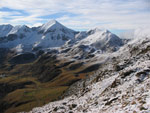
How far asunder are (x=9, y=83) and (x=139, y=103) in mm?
195596

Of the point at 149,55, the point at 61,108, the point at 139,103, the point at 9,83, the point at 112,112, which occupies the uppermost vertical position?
the point at 149,55

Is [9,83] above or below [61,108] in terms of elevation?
below

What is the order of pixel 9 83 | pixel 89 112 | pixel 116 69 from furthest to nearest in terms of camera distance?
pixel 9 83
pixel 116 69
pixel 89 112

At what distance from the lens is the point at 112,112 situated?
1944 centimetres

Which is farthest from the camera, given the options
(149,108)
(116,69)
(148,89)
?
(116,69)

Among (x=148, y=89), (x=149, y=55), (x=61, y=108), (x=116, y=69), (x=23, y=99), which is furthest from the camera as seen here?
(x=23, y=99)

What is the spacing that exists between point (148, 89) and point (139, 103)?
435cm

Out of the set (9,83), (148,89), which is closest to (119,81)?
(148,89)

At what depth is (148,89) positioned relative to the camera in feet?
73.1

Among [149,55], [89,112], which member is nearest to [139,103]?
[89,112]

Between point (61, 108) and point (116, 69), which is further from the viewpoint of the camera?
point (116, 69)

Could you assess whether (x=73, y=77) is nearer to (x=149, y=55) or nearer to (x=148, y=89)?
(x=149, y=55)

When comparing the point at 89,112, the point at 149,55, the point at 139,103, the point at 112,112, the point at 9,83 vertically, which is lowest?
the point at 9,83

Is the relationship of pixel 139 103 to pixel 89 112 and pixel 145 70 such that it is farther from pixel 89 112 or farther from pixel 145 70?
pixel 145 70
